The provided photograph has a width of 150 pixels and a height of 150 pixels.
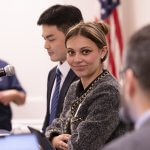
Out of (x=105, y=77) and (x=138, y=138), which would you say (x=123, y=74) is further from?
(x=105, y=77)

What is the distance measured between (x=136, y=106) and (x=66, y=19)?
4.60ft

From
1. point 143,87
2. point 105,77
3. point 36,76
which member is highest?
point 143,87

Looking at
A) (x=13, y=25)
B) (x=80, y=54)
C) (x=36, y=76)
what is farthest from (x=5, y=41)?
(x=80, y=54)

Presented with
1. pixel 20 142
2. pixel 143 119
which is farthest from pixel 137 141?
pixel 20 142

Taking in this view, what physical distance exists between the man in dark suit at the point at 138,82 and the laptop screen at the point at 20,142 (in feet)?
1.59

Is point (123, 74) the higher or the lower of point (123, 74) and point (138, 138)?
the higher

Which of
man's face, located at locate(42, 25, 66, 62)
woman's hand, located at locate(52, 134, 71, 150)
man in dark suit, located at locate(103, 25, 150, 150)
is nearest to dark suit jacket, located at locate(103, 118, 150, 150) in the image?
man in dark suit, located at locate(103, 25, 150, 150)

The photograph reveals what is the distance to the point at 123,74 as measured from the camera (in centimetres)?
101

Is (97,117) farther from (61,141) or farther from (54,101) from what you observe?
(54,101)

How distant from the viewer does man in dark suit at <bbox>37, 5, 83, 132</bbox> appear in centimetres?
211

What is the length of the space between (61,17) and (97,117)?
0.85m

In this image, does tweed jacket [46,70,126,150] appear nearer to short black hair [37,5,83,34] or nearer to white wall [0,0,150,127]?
short black hair [37,5,83,34]

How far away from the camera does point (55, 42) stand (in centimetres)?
219

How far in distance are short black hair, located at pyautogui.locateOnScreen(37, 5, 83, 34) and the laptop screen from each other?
917mm
